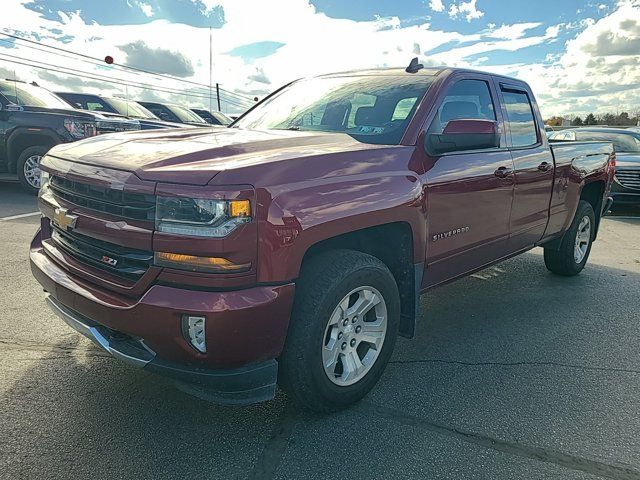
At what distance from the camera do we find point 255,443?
8.37 ft

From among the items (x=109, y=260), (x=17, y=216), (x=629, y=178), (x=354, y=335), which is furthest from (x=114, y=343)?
(x=629, y=178)

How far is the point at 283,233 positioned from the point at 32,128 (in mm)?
8263

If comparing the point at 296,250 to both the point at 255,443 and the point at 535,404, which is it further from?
the point at 535,404

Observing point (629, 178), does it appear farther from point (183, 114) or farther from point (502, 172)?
point (183, 114)

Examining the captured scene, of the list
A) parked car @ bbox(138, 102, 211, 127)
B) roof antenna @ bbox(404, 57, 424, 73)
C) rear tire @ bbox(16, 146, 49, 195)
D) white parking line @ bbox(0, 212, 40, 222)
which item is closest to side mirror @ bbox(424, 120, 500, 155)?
roof antenna @ bbox(404, 57, 424, 73)

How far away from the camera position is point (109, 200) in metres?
2.44

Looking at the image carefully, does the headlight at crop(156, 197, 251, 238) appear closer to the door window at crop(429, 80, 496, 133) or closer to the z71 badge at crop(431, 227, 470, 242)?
the z71 badge at crop(431, 227, 470, 242)

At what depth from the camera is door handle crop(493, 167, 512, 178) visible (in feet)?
12.4

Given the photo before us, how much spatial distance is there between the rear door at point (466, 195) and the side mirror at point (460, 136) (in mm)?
79

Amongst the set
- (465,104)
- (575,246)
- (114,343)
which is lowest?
(575,246)

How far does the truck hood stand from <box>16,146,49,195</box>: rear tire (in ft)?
21.7

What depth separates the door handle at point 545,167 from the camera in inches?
173

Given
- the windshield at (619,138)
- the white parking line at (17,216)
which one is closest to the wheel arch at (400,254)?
the white parking line at (17,216)

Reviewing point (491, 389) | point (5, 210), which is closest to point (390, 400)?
point (491, 389)
